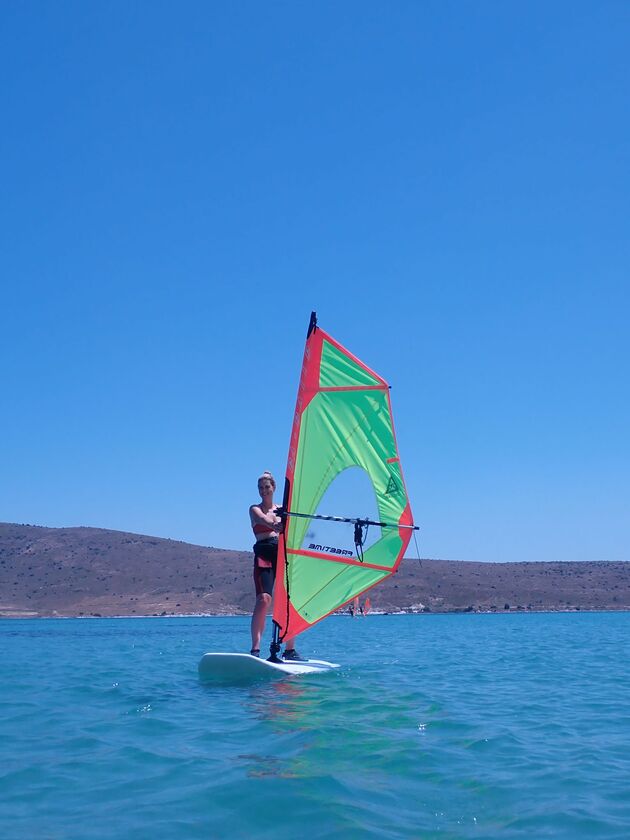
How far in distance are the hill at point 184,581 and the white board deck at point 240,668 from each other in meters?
57.6

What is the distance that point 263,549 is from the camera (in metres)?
13.1

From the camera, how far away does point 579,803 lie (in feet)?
20.4

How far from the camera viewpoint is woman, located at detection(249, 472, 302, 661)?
12.9 meters

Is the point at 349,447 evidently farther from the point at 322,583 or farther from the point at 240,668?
the point at 240,668

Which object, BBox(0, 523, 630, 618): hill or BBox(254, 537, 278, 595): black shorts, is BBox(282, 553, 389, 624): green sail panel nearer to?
BBox(254, 537, 278, 595): black shorts

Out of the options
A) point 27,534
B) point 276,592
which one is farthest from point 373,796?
point 27,534

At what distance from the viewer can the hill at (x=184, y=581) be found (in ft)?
244

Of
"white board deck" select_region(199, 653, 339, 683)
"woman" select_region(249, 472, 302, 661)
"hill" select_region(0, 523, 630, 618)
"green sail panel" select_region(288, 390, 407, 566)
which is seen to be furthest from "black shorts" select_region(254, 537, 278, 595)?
"hill" select_region(0, 523, 630, 618)

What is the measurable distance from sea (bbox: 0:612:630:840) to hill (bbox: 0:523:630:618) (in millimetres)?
59361

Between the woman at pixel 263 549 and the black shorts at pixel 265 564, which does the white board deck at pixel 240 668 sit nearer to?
the woman at pixel 263 549

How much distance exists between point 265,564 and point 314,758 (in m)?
6.01

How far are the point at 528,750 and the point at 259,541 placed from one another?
6.11 meters

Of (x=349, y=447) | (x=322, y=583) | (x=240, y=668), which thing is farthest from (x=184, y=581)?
(x=349, y=447)

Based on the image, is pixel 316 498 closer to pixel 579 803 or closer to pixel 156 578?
pixel 579 803
